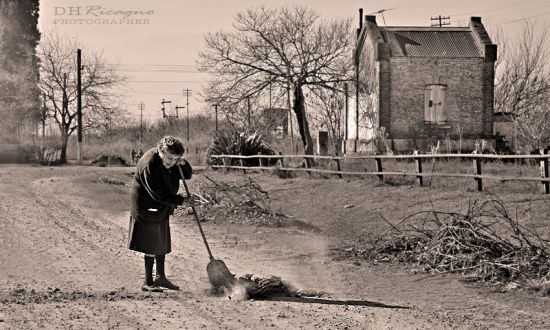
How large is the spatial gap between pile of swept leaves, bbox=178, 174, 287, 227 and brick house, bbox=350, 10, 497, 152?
24401 millimetres

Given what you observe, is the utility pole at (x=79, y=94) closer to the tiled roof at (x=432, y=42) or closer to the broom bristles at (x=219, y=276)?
the tiled roof at (x=432, y=42)

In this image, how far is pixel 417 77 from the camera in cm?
4225

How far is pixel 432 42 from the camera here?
43.4 m

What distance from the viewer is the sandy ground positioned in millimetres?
7082

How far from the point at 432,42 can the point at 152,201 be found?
3661 cm

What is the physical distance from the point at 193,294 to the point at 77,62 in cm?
4724

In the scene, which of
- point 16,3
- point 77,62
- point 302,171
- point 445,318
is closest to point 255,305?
point 445,318

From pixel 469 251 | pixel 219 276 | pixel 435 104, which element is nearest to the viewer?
pixel 219 276

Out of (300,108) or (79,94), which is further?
(79,94)

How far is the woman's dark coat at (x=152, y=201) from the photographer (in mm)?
8555

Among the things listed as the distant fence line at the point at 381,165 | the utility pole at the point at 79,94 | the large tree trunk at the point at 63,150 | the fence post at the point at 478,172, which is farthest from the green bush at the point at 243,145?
the large tree trunk at the point at 63,150

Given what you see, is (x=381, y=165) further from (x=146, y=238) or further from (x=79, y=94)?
(x=79, y=94)

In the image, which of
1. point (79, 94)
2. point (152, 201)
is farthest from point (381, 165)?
point (79, 94)

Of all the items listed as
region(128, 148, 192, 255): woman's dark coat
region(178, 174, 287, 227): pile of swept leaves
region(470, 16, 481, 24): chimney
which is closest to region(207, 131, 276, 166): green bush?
region(178, 174, 287, 227): pile of swept leaves
